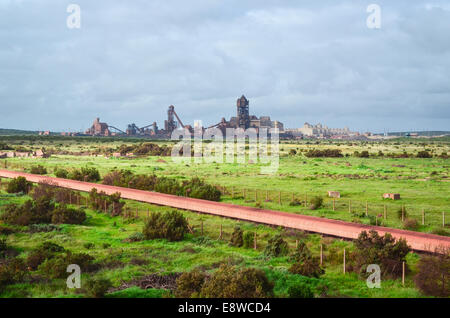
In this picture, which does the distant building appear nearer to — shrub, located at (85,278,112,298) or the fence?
the fence

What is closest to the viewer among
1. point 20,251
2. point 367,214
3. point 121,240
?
point 20,251

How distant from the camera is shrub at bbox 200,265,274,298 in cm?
1186

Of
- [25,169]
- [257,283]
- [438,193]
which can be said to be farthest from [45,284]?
[25,169]

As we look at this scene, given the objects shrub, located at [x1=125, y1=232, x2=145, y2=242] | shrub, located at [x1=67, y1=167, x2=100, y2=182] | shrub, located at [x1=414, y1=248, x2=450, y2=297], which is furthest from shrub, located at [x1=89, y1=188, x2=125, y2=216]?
shrub, located at [x1=414, y1=248, x2=450, y2=297]

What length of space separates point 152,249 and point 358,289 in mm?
8952

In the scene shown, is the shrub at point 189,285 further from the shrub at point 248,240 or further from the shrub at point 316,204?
the shrub at point 316,204

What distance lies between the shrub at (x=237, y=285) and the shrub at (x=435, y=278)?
4.78 m

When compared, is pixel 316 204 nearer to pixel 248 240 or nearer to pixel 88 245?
pixel 248 240

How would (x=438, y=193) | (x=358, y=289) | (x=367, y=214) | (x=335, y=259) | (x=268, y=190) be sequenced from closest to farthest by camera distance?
(x=358, y=289) < (x=335, y=259) < (x=367, y=214) < (x=438, y=193) < (x=268, y=190)

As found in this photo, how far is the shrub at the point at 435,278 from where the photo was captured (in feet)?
42.1

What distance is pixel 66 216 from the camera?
942 inches

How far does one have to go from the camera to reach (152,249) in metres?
18.6

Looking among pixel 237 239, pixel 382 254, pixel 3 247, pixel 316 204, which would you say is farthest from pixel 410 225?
pixel 3 247
